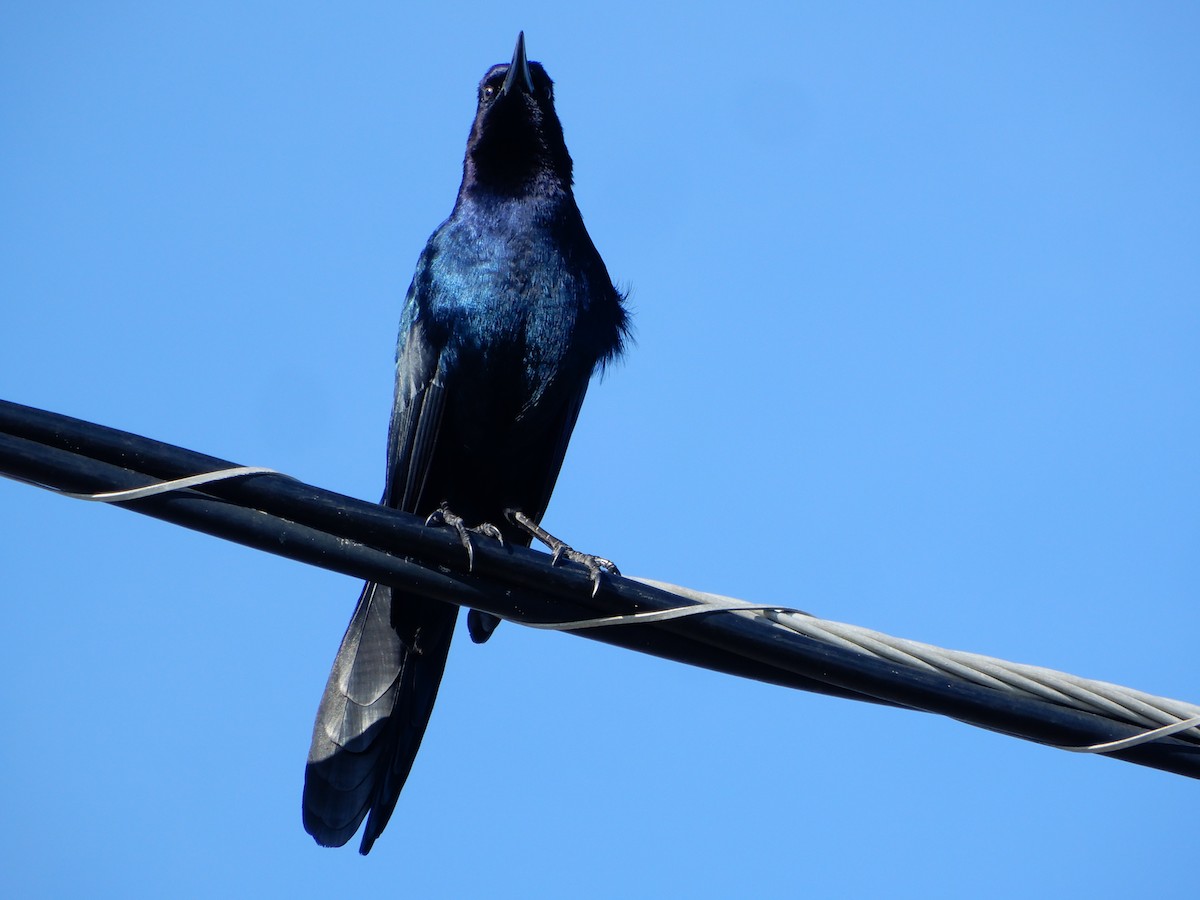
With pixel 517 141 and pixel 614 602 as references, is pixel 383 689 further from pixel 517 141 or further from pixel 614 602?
pixel 517 141

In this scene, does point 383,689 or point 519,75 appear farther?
point 519,75

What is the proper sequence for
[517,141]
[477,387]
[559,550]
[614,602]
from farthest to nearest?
[517,141], [477,387], [559,550], [614,602]

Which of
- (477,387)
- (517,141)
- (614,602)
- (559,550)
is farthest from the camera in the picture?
(517,141)

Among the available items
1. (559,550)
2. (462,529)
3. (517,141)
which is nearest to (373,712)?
(559,550)

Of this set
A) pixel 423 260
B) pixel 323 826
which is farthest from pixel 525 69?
pixel 323 826

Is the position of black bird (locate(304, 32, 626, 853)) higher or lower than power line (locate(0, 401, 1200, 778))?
higher

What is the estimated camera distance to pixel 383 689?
468cm

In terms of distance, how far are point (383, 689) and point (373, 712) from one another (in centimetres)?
10

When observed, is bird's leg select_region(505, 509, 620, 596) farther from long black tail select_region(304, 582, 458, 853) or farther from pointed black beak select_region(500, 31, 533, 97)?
pointed black beak select_region(500, 31, 533, 97)

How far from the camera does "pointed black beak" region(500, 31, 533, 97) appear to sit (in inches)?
236

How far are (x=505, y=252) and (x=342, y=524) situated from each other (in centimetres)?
272

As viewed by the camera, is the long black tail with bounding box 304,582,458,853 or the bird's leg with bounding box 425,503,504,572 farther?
the long black tail with bounding box 304,582,458,853

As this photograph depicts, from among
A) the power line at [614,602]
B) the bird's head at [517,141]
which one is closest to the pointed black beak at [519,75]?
the bird's head at [517,141]

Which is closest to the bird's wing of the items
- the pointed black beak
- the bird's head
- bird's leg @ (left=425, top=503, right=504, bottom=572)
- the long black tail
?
the long black tail
